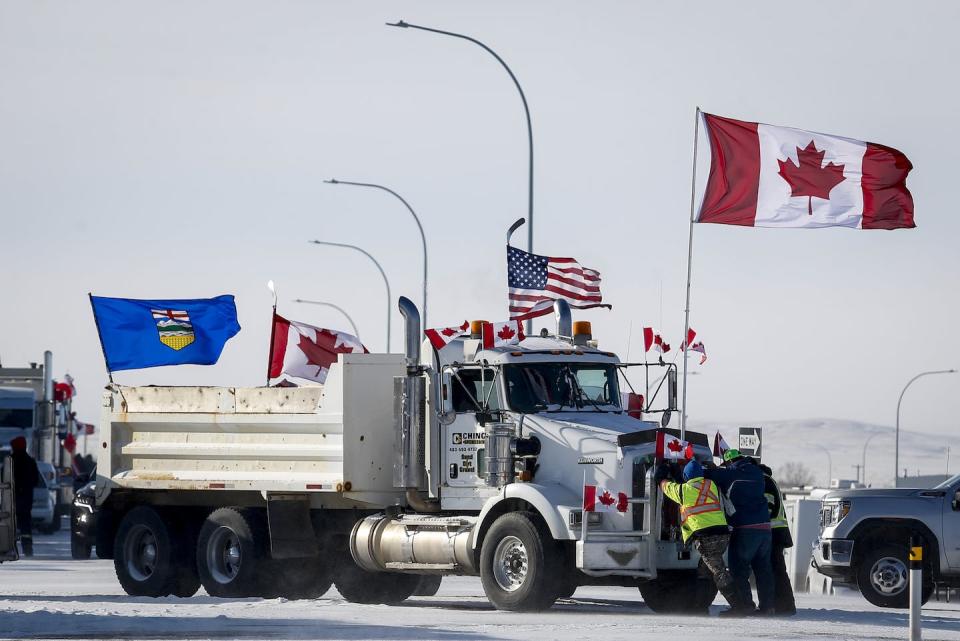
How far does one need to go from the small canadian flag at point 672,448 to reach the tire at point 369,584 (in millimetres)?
4527

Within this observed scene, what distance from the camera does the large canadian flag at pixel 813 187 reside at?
2239 cm

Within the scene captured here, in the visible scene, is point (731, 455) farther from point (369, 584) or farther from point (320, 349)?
point (320, 349)

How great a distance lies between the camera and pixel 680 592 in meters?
20.1

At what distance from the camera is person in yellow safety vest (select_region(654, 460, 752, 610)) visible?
61.6 ft

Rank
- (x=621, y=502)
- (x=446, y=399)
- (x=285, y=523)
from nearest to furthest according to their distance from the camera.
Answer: (x=621, y=502)
(x=446, y=399)
(x=285, y=523)

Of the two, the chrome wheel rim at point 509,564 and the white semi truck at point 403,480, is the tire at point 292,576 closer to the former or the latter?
the white semi truck at point 403,480

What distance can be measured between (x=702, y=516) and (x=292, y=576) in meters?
5.74

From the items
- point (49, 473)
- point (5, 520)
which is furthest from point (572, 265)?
point (49, 473)

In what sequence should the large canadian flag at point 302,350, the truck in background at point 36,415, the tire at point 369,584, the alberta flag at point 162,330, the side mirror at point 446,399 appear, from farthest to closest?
the truck in background at point 36,415 < the large canadian flag at point 302,350 < the alberta flag at point 162,330 < the tire at point 369,584 < the side mirror at point 446,399

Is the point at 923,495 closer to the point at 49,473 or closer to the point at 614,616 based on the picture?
the point at 614,616

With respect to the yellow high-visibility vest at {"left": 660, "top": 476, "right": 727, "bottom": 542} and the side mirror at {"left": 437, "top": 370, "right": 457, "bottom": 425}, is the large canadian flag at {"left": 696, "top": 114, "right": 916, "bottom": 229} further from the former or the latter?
the yellow high-visibility vest at {"left": 660, "top": 476, "right": 727, "bottom": 542}

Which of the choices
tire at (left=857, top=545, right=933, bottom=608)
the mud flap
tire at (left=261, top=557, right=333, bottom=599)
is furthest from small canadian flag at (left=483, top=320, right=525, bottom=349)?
tire at (left=857, top=545, right=933, bottom=608)

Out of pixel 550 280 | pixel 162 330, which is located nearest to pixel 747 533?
pixel 550 280

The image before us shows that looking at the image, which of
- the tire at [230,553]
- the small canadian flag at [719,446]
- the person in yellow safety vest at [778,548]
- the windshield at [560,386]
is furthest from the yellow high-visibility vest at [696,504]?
the tire at [230,553]
